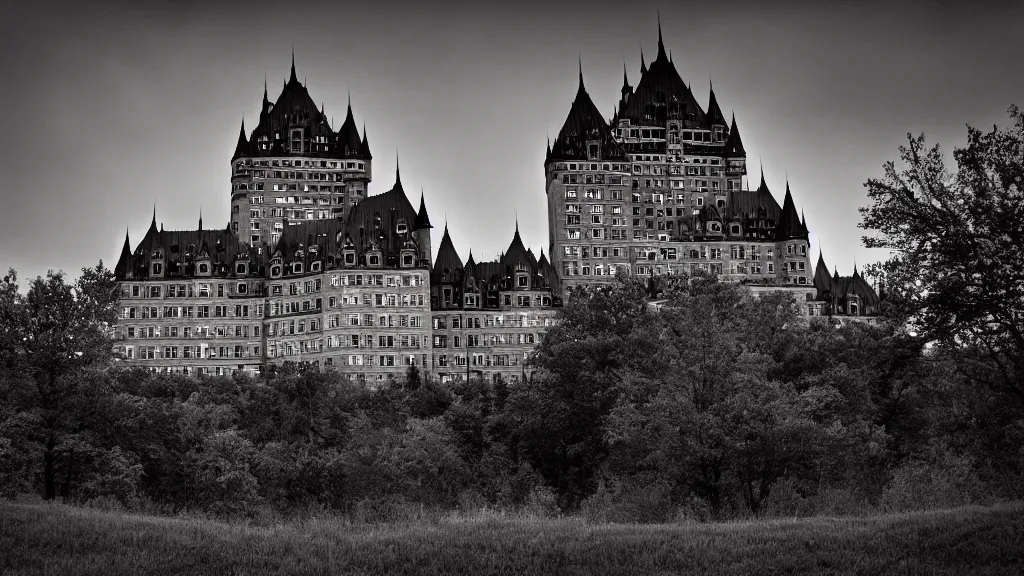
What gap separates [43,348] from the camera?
5578 cm

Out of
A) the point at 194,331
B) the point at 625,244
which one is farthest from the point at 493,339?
the point at 194,331

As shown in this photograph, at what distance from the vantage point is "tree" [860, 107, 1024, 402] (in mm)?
39031

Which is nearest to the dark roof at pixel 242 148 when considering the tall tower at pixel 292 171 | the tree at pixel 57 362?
the tall tower at pixel 292 171

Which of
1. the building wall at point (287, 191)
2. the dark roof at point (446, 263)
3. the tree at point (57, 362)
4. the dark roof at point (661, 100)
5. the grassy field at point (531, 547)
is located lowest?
the grassy field at point (531, 547)

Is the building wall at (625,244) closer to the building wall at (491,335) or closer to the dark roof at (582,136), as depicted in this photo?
the dark roof at (582,136)

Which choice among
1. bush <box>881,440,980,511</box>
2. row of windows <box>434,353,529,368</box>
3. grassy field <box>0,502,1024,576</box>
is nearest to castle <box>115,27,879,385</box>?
row of windows <box>434,353,529,368</box>

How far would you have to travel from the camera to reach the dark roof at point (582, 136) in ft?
571

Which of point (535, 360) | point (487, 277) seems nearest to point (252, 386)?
point (535, 360)

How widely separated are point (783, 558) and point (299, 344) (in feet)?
404

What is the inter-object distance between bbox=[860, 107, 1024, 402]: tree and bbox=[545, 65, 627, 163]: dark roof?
133 meters

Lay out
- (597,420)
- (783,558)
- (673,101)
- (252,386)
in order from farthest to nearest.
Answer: (673,101), (252,386), (597,420), (783,558)

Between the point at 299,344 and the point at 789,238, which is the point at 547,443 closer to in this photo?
the point at 299,344

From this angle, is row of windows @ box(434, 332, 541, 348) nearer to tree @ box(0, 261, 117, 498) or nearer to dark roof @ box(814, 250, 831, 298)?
dark roof @ box(814, 250, 831, 298)

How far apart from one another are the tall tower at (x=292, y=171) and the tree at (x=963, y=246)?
139 metres
